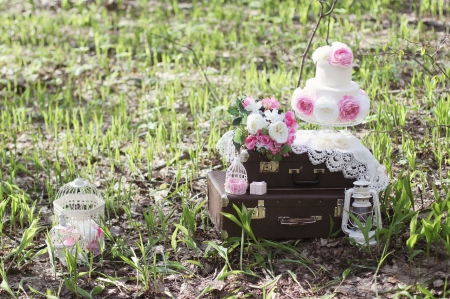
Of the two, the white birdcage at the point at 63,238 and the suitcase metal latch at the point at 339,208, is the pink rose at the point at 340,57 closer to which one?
the suitcase metal latch at the point at 339,208

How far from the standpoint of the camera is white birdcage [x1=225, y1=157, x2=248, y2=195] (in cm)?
367

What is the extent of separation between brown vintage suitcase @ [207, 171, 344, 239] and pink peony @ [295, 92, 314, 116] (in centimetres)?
43

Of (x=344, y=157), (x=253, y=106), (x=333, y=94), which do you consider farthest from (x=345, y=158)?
(x=253, y=106)

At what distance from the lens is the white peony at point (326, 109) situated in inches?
145

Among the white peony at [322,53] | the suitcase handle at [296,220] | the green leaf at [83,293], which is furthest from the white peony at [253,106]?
the green leaf at [83,293]

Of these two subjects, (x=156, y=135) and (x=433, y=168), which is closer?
(x=433, y=168)

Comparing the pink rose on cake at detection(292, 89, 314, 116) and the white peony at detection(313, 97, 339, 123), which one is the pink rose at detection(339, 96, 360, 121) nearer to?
the white peony at detection(313, 97, 339, 123)

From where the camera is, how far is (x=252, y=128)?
3.64 meters

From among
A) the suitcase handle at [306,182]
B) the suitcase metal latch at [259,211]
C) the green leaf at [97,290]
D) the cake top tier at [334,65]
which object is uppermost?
the cake top tier at [334,65]

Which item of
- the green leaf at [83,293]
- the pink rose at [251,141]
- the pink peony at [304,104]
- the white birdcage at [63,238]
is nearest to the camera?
the green leaf at [83,293]

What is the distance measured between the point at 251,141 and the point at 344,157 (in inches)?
19.8

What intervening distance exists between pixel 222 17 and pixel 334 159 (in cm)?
445

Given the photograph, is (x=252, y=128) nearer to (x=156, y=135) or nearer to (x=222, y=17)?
(x=156, y=135)

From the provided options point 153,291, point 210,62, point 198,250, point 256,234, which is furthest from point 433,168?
point 210,62
